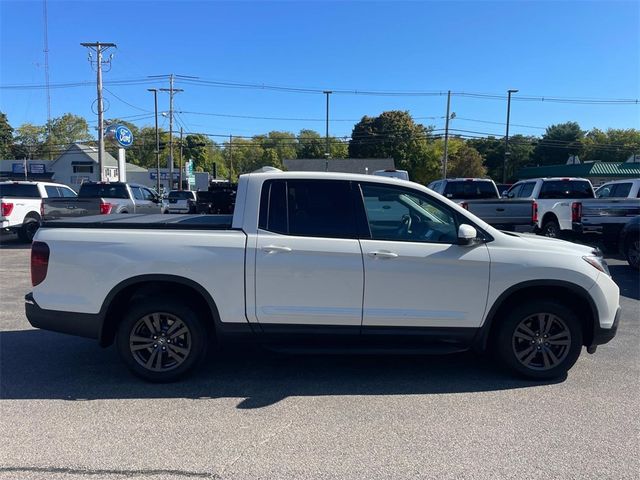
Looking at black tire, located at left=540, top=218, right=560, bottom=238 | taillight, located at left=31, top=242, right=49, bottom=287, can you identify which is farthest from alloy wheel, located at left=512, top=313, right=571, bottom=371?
black tire, located at left=540, top=218, right=560, bottom=238

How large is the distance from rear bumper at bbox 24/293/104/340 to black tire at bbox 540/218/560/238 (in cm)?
1274

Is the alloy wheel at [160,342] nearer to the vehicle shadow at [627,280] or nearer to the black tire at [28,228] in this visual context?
the vehicle shadow at [627,280]

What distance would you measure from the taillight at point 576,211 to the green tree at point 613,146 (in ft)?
265

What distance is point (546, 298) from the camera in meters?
4.49

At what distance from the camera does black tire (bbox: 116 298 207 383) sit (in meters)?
4.36

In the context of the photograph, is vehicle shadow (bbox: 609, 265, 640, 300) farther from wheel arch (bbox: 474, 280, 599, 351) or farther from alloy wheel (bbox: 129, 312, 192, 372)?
alloy wheel (bbox: 129, 312, 192, 372)

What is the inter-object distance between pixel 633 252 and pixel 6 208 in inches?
618

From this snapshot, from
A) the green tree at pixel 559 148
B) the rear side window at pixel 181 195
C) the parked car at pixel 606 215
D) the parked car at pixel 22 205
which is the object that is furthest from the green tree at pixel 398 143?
the parked car at pixel 22 205

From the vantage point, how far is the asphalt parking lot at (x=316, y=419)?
10.3ft

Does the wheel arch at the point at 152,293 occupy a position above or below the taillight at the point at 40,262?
below

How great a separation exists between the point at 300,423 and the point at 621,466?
→ 7.13 feet

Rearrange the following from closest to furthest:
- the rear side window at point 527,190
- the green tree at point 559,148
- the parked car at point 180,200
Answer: the rear side window at point 527,190, the parked car at point 180,200, the green tree at point 559,148

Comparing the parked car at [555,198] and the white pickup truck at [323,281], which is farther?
the parked car at [555,198]

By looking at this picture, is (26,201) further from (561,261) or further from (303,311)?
(561,261)
